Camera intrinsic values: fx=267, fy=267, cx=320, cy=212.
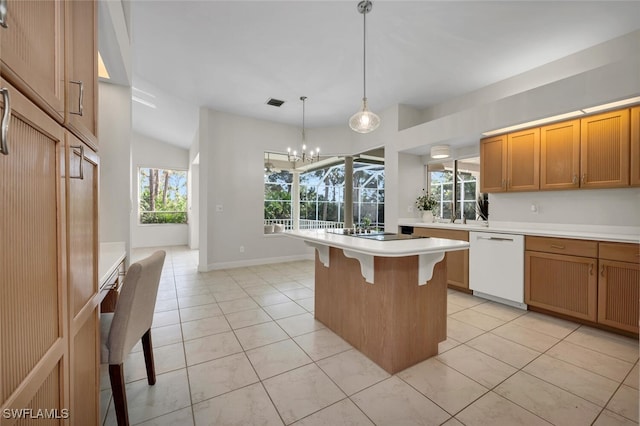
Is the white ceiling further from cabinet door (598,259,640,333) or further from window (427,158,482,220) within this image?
cabinet door (598,259,640,333)

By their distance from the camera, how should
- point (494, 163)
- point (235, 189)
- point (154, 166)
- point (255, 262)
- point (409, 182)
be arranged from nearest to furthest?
point (494, 163)
point (409, 182)
point (235, 189)
point (255, 262)
point (154, 166)

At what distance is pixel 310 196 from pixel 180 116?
3166 mm

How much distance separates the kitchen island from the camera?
189 cm

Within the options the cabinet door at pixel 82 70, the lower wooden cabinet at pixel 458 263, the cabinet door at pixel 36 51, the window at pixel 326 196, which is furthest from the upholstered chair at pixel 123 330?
the window at pixel 326 196

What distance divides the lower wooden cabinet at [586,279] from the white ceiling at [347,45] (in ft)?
6.90

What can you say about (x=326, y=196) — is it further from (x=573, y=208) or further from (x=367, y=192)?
(x=573, y=208)

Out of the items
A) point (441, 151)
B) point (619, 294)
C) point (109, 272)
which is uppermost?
point (441, 151)

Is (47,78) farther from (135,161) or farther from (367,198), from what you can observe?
(135,161)

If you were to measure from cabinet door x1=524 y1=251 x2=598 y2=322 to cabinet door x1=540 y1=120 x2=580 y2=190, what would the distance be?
83 centimetres

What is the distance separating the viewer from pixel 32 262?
70cm

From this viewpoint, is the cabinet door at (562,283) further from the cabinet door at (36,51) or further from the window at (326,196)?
the cabinet door at (36,51)

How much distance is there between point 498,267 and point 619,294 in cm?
96

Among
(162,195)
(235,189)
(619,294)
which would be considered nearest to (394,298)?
(619,294)

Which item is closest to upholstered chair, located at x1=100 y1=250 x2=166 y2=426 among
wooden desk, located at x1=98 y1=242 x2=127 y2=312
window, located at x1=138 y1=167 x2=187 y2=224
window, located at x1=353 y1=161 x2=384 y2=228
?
wooden desk, located at x1=98 y1=242 x2=127 y2=312
